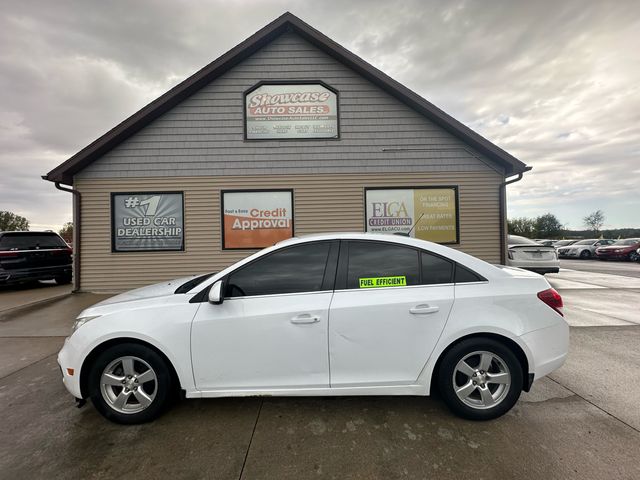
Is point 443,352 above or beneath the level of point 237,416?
above

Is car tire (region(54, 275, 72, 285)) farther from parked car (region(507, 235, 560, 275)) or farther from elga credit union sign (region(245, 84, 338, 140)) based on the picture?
parked car (region(507, 235, 560, 275))

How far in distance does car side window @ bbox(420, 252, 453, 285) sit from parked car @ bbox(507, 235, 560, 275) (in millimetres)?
7148

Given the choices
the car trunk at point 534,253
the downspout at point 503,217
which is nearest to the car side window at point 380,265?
the downspout at point 503,217

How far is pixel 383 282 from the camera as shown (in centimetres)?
257

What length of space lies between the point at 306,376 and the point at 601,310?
6451mm

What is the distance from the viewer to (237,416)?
2.60 m

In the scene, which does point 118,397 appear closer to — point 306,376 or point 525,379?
point 306,376

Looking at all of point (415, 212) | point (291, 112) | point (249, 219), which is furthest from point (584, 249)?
point (249, 219)

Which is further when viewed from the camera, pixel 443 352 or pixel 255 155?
pixel 255 155

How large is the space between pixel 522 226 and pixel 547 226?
6332mm

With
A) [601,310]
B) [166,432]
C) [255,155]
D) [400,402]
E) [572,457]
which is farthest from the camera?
[255,155]

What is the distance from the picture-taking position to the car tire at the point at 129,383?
2.48 m

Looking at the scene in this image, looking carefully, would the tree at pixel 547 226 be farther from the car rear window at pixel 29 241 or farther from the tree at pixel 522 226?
the car rear window at pixel 29 241

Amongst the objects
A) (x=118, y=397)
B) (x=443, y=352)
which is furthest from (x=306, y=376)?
(x=118, y=397)
